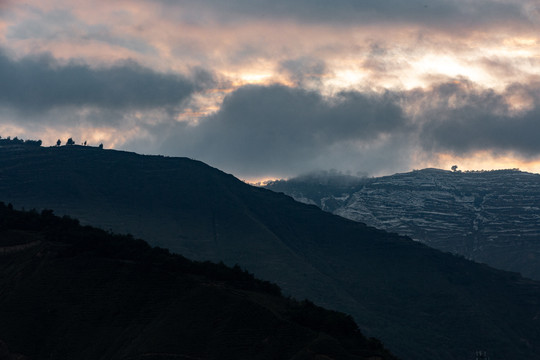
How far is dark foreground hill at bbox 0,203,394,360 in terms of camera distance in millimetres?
139375

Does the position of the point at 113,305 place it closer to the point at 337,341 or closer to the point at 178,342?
the point at 178,342

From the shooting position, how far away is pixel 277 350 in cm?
13362

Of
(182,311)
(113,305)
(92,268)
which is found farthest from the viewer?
(92,268)

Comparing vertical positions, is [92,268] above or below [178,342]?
above

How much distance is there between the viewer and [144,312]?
161 metres

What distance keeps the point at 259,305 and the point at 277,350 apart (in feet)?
54.7

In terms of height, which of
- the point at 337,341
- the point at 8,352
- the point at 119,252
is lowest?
the point at 8,352

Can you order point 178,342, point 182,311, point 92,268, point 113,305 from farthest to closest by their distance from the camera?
point 92,268, point 113,305, point 182,311, point 178,342

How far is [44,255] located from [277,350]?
7910cm

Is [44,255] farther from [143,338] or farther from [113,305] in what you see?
[143,338]

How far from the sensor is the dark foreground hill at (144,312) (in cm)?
13938

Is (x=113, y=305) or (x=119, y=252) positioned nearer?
(x=113, y=305)

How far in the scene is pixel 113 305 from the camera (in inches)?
6506

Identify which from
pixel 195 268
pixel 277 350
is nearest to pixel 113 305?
pixel 195 268
